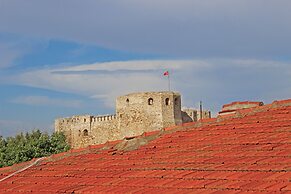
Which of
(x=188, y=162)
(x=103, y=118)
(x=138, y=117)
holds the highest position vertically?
(x=103, y=118)

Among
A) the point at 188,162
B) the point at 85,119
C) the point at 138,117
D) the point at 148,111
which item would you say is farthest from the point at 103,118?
the point at 188,162

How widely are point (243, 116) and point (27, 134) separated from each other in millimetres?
21925

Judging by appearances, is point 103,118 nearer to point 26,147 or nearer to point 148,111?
point 148,111

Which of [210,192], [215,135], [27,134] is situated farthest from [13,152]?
[210,192]

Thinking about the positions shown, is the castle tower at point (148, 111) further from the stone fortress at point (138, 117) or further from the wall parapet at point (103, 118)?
the wall parapet at point (103, 118)

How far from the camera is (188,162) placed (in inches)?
165

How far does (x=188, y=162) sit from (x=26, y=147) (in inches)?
772

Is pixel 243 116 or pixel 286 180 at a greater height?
pixel 243 116

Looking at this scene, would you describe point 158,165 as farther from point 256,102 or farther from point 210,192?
point 256,102

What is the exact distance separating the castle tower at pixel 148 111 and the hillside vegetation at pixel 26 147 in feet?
25.1

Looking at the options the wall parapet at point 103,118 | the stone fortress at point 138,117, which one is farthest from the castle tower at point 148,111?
the wall parapet at point 103,118

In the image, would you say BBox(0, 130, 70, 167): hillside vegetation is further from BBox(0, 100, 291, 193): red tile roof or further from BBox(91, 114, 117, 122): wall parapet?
BBox(0, 100, 291, 193): red tile roof

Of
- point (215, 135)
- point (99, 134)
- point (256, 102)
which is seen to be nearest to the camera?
point (215, 135)

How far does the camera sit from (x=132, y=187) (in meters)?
3.81
